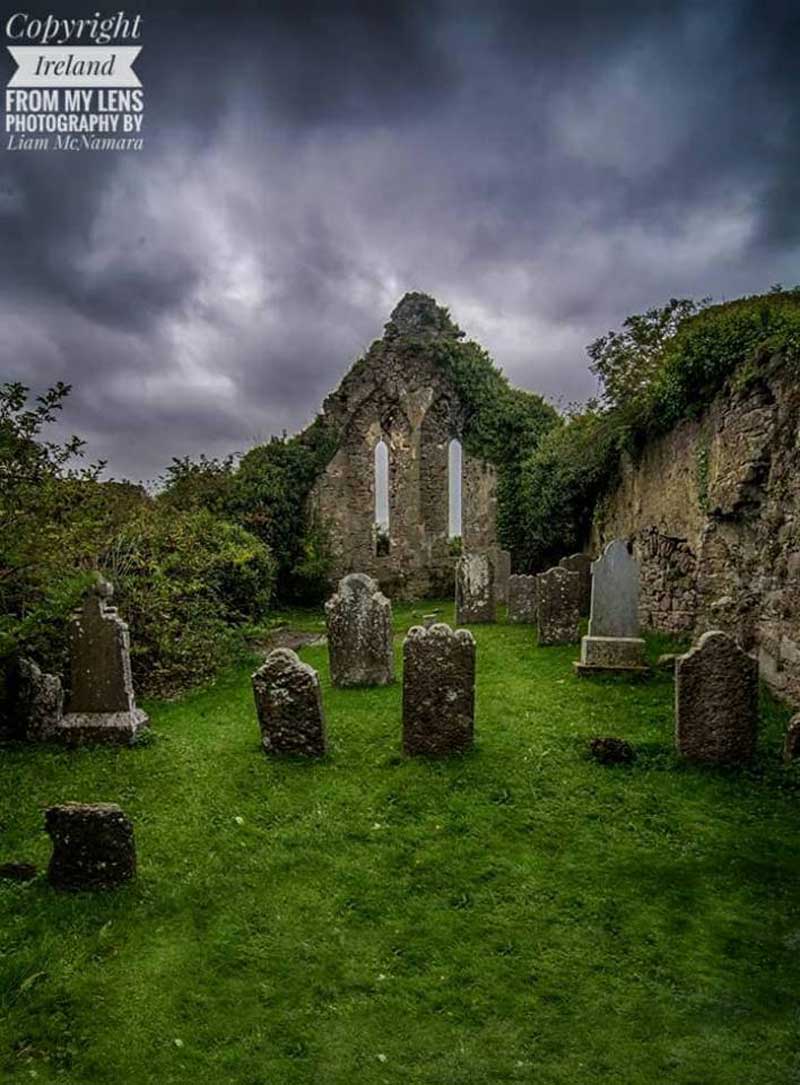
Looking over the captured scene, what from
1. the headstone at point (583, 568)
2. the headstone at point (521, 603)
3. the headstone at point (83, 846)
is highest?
the headstone at point (583, 568)

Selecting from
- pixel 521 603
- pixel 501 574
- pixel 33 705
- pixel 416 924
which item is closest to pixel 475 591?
pixel 521 603

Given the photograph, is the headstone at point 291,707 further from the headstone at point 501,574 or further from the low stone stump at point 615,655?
the headstone at point 501,574

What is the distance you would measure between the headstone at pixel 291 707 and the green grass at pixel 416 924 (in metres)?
0.22

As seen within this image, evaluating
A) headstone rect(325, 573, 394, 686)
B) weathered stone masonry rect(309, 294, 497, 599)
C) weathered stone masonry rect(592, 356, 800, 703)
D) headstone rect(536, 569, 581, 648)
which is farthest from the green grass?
weathered stone masonry rect(309, 294, 497, 599)

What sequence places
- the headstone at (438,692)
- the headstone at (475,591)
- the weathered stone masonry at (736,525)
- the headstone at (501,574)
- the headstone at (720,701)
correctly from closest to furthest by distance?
1. the headstone at (720,701)
2. the headstone at (438,692)
3. the weathered stone masonry at (736,525)
4. the headstone at (475,591)
5. the headstone at (501,574)

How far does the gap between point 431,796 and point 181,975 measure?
95.3 inches

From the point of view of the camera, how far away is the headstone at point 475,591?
13.8 meters

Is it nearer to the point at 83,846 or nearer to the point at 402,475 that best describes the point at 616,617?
the point at 83,846

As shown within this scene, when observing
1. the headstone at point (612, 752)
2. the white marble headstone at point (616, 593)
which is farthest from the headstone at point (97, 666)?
the white marble headstone at point (616, 593)

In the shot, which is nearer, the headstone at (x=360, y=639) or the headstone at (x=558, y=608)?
the headstone at (x=360, y=639)

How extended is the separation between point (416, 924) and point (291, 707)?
8.68ft

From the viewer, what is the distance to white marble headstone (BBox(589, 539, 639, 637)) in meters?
8.42

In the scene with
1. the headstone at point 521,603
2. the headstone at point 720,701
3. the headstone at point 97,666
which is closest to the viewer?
the headstone at point 720,701

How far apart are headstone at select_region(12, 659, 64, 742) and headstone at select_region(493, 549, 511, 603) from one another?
Answer: 39.4 ft
